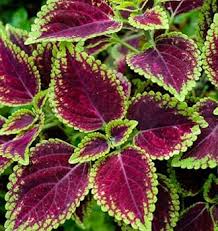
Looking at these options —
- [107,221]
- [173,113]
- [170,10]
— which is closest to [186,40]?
[173,113]

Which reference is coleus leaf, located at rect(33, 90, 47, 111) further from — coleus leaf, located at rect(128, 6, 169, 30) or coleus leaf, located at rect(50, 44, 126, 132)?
coleus leaf, located at rect(128, 6, 169, 30)

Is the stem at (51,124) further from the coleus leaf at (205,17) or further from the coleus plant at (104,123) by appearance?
the coleus leaf at (205,17)

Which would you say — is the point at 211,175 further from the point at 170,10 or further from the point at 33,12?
the point at 33,12

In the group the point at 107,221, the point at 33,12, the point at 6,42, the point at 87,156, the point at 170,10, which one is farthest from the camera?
the point at 33,12

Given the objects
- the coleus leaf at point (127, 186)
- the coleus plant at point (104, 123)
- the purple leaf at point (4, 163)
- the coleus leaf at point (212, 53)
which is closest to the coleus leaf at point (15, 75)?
the coleus plant at point (104, 123)

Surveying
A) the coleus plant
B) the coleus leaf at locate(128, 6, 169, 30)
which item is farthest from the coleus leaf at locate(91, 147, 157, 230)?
the coleus leaf at locate(128, 6, 169, 30)
